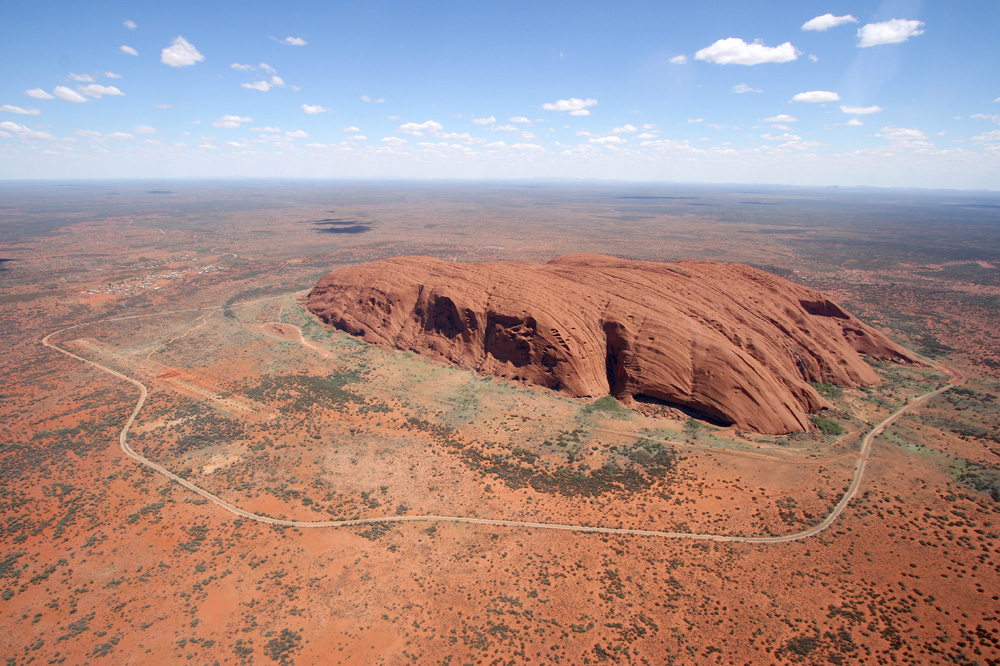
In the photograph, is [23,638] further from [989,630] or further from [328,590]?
[989,630]

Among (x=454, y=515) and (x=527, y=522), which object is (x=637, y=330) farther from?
→ (x=454, y=515)

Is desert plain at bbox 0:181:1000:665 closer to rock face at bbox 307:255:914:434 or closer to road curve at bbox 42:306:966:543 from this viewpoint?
road curve at bbox 42:306:966:543

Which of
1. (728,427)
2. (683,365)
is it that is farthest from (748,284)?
(728,427)

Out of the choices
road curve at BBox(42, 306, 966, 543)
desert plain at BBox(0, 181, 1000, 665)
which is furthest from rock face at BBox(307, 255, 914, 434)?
road curve at BBox(42, 306, 966, 543)

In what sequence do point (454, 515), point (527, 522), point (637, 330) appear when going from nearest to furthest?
point (527, 522) → point (454, 515) → point (637, 330)

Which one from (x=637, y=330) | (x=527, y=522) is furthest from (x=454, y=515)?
(x=637, y=330)

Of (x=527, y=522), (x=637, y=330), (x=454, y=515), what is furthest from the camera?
(x=637, y=330)
